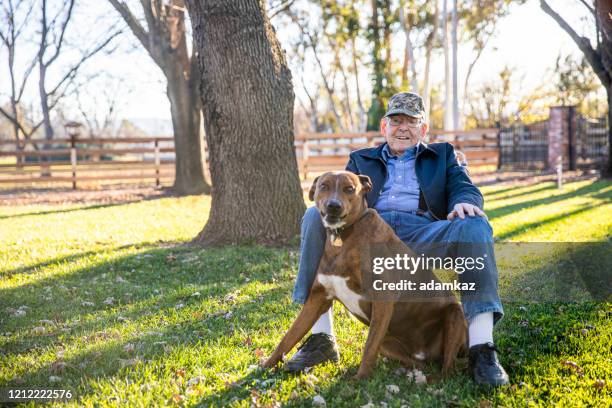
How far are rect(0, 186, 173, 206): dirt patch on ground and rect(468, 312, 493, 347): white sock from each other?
1174cm

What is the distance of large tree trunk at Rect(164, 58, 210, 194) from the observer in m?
14.2

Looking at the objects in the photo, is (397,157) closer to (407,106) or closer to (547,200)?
(407,106)

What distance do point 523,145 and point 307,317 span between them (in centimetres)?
2278

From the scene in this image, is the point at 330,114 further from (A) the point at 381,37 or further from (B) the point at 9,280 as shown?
(B) the point at 9,280

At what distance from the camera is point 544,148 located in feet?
78.6

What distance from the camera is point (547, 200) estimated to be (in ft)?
37.8

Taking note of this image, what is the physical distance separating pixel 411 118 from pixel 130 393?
2.42 metres

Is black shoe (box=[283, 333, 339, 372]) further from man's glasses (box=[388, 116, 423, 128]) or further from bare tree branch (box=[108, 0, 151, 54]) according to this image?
bare tree branch (box=[108, 0, 151, 54])

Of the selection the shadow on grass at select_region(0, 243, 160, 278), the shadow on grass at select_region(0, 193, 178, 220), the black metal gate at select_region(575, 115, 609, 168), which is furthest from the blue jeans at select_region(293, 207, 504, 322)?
the black metal gate at select_region(575, 115, 609, 168)

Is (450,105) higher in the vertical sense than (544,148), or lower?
higher

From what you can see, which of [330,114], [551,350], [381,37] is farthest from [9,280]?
[330,114]

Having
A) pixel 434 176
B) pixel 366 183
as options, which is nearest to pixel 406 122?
pixel 434 176

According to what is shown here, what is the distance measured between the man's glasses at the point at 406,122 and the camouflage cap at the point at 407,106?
4 cm

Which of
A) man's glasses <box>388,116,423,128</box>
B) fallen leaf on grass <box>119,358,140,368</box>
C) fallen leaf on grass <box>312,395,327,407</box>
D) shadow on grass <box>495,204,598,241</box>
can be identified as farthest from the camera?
shadow on grass <box>495,204,598,241</box>
